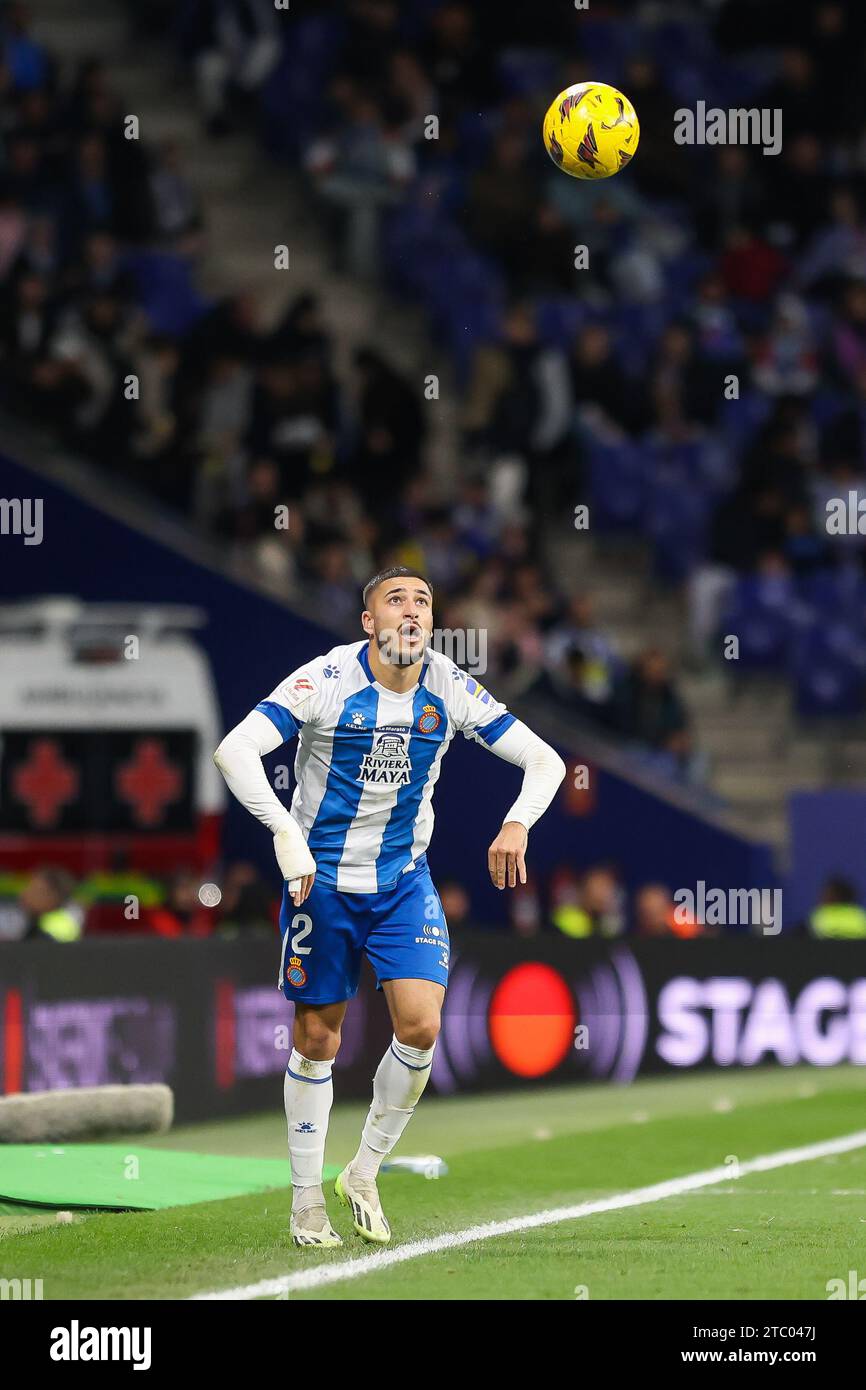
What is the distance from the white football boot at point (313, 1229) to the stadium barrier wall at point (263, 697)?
357 inches

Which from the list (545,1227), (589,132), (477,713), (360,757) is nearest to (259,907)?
(589,132)

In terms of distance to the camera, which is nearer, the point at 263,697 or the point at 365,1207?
the point at 365,1207

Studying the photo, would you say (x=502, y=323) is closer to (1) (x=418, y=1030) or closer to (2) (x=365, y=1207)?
(1) (x=418, y=1030)

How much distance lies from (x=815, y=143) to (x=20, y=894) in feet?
33.2

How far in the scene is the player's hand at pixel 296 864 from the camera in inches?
275

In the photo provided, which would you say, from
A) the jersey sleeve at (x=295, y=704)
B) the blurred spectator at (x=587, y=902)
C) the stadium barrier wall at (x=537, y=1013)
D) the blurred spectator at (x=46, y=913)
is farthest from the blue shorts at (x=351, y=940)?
the blurred spectator at (x=587, y=902)

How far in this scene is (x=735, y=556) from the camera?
1828cm

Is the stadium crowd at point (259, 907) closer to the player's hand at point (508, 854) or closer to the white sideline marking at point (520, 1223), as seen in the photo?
the white sideline marking at point (520, 1223)

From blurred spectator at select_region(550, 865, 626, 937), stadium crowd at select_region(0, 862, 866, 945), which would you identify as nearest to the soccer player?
stadium crowd at select_region(0, 862, 866, 945)

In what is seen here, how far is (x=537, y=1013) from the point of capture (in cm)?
1402

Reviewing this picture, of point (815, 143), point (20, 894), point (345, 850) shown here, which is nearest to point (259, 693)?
→ point (20, 894)

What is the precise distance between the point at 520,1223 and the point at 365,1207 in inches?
31.4

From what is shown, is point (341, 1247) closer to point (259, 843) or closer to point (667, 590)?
point (259, 843)

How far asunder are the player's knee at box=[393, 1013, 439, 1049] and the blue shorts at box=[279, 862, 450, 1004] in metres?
0.12
